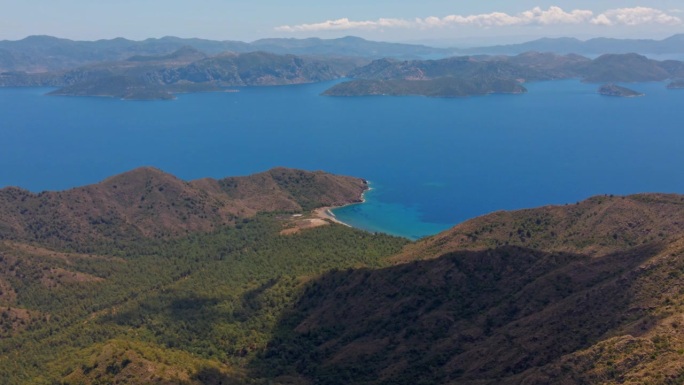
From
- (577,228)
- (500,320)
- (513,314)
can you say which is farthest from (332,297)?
(577,228)

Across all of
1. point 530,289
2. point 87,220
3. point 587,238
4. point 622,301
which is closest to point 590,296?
point 622,301

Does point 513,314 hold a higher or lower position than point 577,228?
lower

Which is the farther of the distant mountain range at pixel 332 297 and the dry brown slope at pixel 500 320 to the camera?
the distant mountain range at pixel 332 297

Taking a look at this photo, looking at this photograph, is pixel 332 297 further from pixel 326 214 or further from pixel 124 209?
pixel 124 209

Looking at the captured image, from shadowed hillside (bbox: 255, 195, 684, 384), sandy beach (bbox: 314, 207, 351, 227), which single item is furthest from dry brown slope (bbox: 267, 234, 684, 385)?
sandy beach (bbox: 314, 207, 351, 227)

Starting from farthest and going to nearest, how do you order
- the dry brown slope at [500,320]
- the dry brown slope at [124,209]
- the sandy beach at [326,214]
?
the sandy beach at [326,214]
the dry brown slope at [124,209]
the dry brown slope at [500,320]

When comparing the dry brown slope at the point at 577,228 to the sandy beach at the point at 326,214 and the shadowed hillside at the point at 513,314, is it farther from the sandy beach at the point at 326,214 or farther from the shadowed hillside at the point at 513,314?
the sandy beach at the point at 326,214

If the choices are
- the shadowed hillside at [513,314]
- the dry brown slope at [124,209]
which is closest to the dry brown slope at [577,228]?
the shadowed hillside at [513,314]

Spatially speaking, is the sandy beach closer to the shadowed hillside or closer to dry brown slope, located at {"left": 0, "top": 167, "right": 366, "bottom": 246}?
dry brown slope, located at {"left": 0, "top": 167, "right": 366, "bottom": 246}
